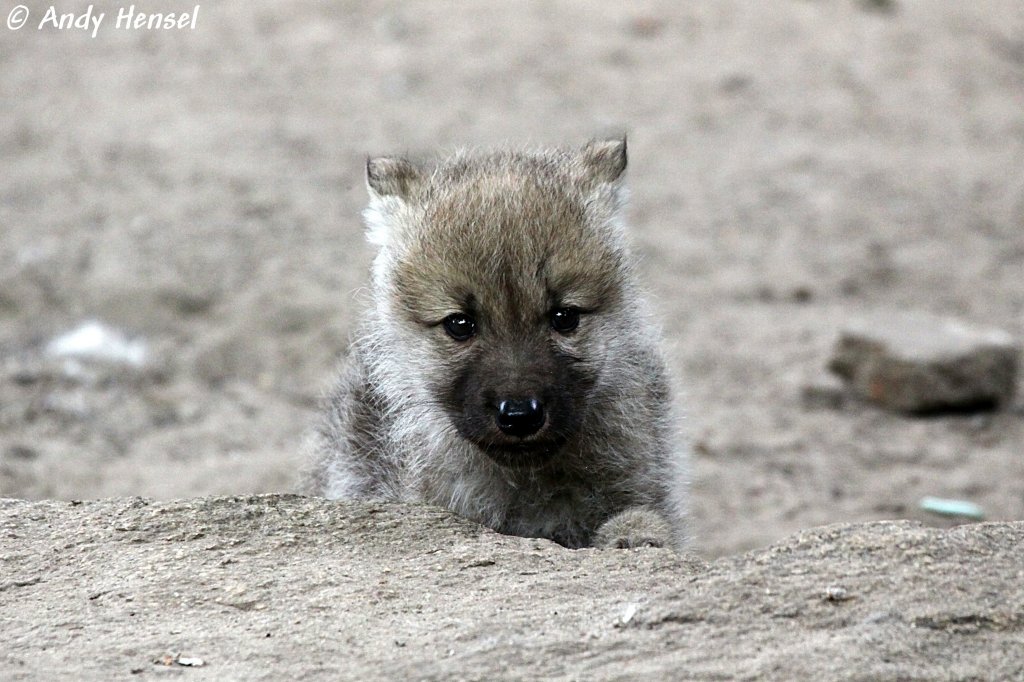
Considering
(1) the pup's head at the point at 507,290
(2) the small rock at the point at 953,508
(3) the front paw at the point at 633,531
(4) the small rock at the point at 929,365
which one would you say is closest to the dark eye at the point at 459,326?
(1) the pup's head at the point at 507,290

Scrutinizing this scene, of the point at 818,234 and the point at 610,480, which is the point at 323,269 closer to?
the point at 818,234

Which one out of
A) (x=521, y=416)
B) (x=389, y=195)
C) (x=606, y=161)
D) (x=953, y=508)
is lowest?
(x=953, y=508)

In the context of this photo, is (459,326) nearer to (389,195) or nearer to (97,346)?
(389,195)

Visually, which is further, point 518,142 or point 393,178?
point 518,142

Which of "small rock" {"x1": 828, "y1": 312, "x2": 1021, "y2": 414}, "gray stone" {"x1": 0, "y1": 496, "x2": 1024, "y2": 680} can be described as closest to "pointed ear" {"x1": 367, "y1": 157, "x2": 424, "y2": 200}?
"gray stone" {"x1": 0, "y1": 496, "x2": 1024, "y2": 680}

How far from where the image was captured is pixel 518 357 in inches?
179

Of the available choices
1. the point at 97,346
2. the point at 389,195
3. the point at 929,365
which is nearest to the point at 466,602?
the point at 389,195

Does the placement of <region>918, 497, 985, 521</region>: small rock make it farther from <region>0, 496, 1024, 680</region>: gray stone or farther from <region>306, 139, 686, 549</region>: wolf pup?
<region>0, 496, 1024, 680</region>: gray stone

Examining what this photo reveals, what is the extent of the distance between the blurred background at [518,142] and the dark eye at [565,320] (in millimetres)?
1499

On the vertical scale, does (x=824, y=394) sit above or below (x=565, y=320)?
below

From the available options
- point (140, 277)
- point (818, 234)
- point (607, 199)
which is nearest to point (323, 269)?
point (140, 277)

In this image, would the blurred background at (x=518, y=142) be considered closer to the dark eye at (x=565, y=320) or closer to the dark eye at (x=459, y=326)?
the dark eye at (x=459, y=326)

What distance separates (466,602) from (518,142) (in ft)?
16.7

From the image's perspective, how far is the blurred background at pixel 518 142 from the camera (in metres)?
7.70
